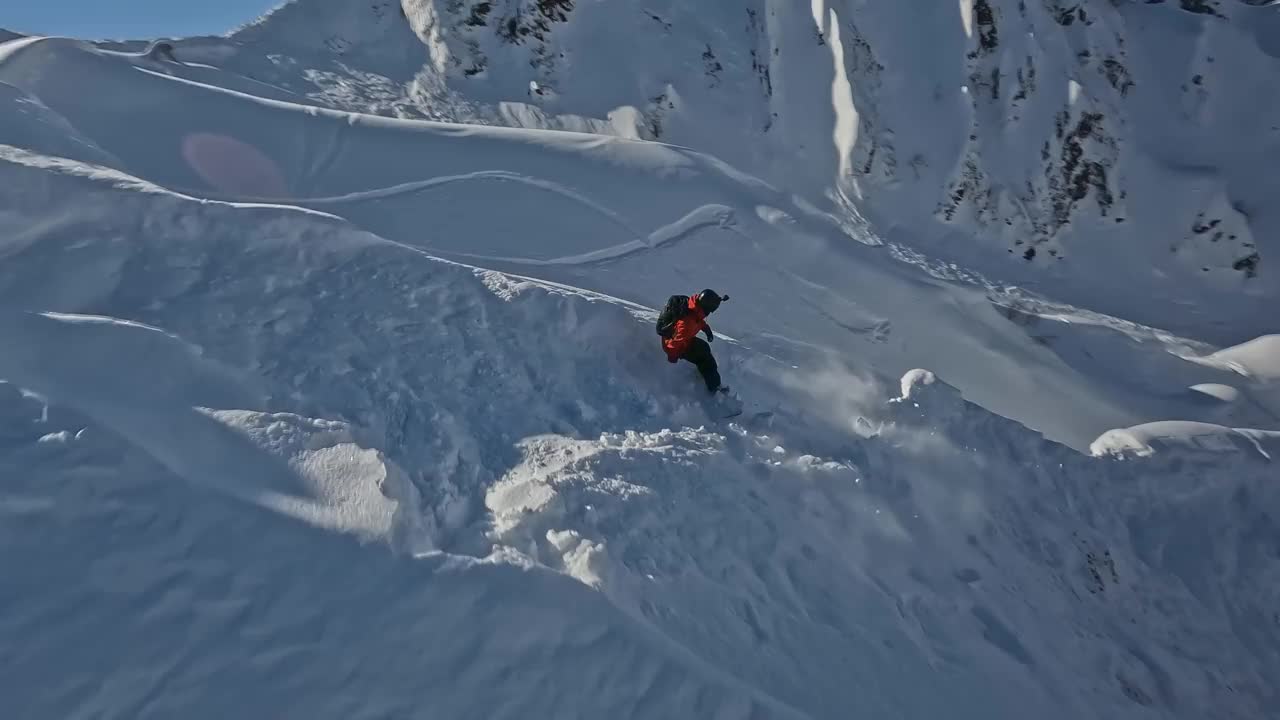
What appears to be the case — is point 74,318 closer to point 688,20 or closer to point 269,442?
point 269,442

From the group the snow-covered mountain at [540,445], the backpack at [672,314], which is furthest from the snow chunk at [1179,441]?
the backpack at [672,314]

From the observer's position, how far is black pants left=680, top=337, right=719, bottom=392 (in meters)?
6.21

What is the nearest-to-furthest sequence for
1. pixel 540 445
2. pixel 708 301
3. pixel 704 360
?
pixel 540 445
pixel 708 301
pixel 704 360

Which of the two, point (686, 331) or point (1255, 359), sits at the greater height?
point (686, 331)

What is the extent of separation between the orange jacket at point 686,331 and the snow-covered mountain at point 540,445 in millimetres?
310

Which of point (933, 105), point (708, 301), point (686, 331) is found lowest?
point (686, 331)

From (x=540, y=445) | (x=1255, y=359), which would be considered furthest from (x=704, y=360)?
(x=1255, y=359)

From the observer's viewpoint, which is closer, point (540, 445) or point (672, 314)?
point (540, 445)

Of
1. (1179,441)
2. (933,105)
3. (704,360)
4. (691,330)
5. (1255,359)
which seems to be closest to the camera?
(691,330)

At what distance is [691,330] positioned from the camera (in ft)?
19.9

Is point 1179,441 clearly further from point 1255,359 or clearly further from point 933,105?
point 933,105

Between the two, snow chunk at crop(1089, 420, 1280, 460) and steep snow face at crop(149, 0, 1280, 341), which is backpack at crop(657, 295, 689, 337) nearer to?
snow chunk at crop(1089, 420, 1280, 460)

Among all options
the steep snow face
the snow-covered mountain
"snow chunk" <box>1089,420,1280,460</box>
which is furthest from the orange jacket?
the steep snow face

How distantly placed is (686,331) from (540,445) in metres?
1.42
